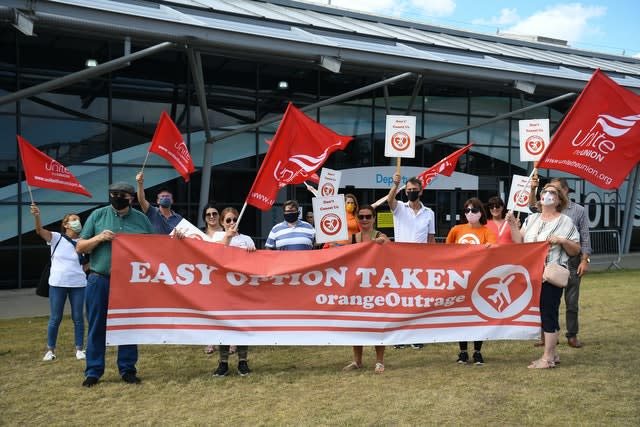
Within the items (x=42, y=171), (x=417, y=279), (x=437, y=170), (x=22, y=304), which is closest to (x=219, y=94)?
(x=437, y=170)

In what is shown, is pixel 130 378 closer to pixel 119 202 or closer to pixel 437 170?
pixel 119 202

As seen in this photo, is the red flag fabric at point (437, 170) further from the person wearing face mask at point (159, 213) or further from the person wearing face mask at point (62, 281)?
the person wearing face mask at point (62, 281)

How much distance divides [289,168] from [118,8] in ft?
26.3

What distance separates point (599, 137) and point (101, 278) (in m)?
5.35

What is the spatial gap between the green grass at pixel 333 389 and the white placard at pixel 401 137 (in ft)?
8.46

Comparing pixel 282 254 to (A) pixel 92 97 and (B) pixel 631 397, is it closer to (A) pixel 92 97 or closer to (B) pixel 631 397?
(B) pixel 631 397

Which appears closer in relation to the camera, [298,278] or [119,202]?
[119,202]

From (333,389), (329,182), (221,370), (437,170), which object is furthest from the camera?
(437,170)

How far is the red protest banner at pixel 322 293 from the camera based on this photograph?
20.1 ft

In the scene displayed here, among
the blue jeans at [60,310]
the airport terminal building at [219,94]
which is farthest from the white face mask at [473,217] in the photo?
the airport terminal building at [219,94]

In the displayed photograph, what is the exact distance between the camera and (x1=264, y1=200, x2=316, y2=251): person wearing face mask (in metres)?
6.94

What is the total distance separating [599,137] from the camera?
22.1ft

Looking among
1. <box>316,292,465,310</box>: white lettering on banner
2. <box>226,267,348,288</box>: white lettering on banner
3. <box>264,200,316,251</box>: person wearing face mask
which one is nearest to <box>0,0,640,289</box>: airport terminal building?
<box>264,200,316,251</box>: person wearing face mask

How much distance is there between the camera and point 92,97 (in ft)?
52.1
